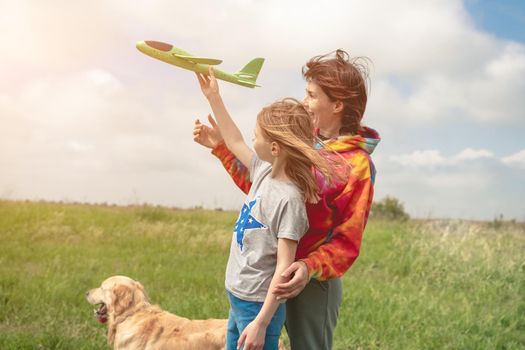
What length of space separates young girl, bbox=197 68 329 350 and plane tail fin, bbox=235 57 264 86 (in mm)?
1247

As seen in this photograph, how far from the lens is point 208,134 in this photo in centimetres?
348

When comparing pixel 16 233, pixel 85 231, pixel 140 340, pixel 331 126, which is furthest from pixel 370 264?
pixel 331 126

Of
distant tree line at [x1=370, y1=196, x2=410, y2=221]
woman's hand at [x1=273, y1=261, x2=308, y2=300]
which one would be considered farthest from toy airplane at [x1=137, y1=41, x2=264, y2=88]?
distant tree line at [x1=370, y1=196, x2=410, y2=221]

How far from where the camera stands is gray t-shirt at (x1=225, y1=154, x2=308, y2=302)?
9.17 ft

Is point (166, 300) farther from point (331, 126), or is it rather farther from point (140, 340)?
point (331, 126)

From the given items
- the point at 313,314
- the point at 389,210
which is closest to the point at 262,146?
the point at 313,314

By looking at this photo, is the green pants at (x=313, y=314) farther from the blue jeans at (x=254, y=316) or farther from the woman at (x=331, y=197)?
the blue jeans at (x=254, y=316)

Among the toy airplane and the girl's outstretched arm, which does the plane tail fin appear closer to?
the toy airplane

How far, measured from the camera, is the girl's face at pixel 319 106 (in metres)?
3.17

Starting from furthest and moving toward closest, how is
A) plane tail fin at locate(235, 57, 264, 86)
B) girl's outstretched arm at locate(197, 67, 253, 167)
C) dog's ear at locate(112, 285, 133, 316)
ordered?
dog's ear at locate(112, 285, 133, 316) → plane tail fin at locate(235, 57, 264, 86) → girl's outstretched arm at locate(197, 67, 253, 167)

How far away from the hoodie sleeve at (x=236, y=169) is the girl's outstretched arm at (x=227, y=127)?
8cm

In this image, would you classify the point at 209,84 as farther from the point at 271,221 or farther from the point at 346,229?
the point at 346,229

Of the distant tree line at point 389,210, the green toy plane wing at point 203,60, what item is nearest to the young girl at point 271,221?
the green toy plane wing at point 203,60

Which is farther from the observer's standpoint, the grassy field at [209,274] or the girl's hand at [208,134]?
the grassy field at [209,274]
